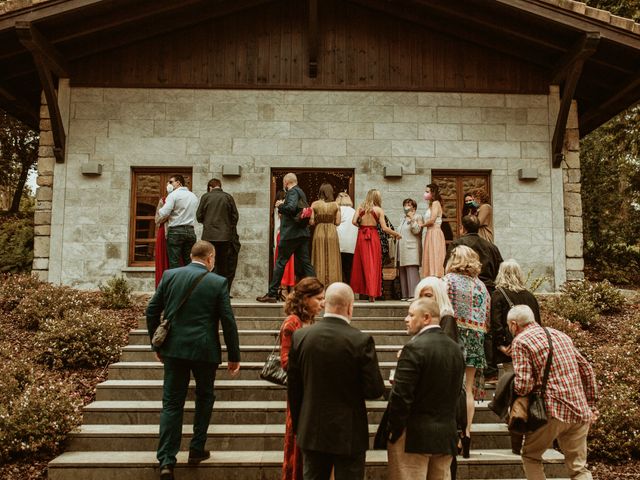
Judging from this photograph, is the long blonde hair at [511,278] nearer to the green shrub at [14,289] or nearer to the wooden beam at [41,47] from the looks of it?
the green shrub at [14,289]

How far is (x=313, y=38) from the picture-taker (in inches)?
443

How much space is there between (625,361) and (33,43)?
1020 centimetres

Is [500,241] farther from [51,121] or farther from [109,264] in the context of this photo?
[51,121]

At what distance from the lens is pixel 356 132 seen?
11898 mm

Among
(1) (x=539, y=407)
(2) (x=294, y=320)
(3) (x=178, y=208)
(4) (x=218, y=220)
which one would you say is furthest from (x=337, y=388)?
(3) (x=178, y=208)

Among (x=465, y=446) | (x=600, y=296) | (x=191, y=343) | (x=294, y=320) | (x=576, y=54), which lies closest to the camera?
(x=294, y=320)

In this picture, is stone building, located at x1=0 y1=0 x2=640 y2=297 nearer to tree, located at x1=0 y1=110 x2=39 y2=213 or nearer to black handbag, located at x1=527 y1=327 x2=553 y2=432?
black handbag, located at x1=527 y1=327 x2=553 y2=432

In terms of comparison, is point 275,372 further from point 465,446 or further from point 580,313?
point 580,313

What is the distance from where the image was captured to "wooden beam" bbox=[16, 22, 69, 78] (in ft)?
32.6

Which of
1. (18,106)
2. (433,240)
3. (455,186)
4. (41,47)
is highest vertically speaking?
(41,47)

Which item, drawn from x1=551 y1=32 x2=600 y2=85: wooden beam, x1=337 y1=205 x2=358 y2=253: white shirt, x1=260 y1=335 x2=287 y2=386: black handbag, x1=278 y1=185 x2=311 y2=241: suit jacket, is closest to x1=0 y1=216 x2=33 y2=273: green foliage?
x1=278 y1=185 x2=311 y2=241: suit jacket

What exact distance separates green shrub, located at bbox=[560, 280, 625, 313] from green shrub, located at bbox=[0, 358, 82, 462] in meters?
7.85

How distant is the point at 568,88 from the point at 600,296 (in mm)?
3691

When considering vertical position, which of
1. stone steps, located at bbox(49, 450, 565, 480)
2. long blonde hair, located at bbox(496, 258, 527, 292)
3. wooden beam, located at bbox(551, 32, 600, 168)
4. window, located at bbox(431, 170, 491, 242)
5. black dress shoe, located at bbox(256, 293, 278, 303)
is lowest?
stone steps, located at bbox(49, 450, 565, 480)
